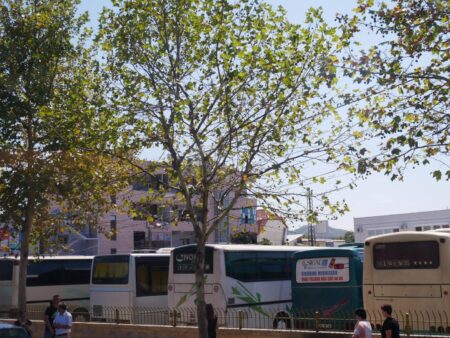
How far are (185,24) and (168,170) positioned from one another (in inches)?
135

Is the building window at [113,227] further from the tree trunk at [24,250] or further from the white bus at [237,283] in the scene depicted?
the tree trunk at [24,250]

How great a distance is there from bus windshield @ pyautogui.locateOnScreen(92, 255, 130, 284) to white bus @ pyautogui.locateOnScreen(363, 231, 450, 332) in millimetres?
11048

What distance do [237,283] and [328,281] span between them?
126 inches

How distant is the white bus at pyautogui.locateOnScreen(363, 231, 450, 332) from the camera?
1677 cm

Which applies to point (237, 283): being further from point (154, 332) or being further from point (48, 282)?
point (48, 282)

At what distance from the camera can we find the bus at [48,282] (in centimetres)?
2927

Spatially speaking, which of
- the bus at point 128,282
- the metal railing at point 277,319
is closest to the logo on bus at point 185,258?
the metal railing at point 277,319

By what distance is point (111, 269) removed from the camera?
26672 mm

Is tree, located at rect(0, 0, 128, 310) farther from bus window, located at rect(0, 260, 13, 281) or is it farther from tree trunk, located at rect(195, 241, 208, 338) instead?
bus window, located at rect(0, 260, 13, 281)

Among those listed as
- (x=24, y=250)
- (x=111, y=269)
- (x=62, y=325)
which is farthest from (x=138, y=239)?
(x=62, y=325)

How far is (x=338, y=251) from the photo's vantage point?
2045 cm

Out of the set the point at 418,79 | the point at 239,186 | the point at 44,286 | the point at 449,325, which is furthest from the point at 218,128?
the point at 44,286

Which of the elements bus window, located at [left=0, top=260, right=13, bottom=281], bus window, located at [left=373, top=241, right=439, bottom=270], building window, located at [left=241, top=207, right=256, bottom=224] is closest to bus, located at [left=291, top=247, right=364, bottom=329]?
bus window, located at [left=373, top=241, right=439, bottom=270]

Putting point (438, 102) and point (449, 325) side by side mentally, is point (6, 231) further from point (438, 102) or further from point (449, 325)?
point (438, 102)
